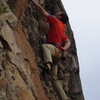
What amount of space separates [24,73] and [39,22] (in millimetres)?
6425

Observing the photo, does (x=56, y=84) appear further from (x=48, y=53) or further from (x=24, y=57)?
(x=24, y=57)

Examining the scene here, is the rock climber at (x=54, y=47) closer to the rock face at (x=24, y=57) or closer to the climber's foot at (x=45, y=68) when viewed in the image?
the climber's foot at (x=45, y=68)

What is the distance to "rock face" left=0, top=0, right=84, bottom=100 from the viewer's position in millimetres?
9977

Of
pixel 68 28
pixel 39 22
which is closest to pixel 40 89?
pixel 39 22

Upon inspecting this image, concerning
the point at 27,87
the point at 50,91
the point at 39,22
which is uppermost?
the point at 39,22

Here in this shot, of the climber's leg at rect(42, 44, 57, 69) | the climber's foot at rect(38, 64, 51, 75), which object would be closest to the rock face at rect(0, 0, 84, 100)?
the climber's foot at rect(38, 64, 51, 75)

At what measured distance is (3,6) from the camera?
11.7 m

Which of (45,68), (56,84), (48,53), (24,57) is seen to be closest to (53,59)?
(48,53)

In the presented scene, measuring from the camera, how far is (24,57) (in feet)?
39.8

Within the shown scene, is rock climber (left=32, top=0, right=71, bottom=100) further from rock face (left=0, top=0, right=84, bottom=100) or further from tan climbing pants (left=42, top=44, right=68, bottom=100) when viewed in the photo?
Answer: rock face (left=0, top=0, right=84, bottom=100)

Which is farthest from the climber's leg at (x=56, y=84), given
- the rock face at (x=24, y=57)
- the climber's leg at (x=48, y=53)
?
the climber's leg at (x=48, y=53)

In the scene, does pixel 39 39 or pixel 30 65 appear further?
pixel 39 39

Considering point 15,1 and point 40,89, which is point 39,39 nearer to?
point 15,1

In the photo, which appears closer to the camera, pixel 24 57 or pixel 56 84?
pixel 24 57
